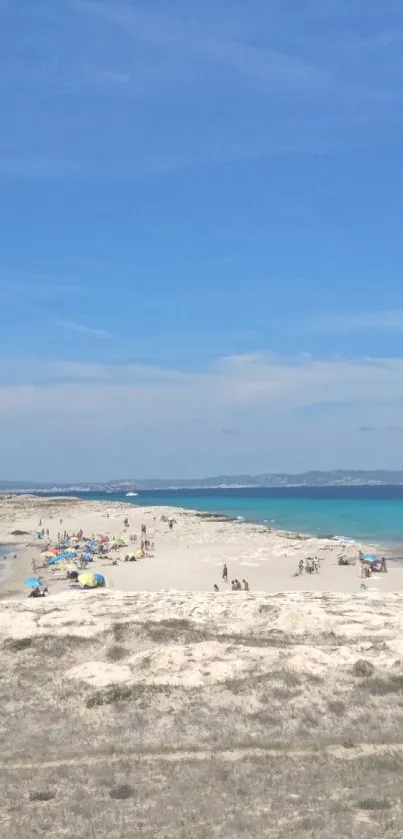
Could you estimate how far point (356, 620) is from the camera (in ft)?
81.1

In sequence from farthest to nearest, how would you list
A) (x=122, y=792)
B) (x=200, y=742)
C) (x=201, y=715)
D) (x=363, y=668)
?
(x=363, y=668), (x=201, y=715), (x=200, y=742), (x=122, y=792)

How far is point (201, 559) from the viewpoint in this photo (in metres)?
64.0

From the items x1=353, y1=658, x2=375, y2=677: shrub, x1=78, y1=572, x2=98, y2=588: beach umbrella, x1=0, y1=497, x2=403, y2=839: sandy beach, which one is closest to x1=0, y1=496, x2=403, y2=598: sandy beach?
x1=78, y1=572, x2=98, y2=588: beach umbrella

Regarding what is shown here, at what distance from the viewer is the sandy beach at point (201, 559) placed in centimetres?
4937

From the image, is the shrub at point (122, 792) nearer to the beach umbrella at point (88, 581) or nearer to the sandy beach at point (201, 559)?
the sandy beach at point (201, 559)

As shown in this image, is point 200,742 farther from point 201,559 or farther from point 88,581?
point 201,559

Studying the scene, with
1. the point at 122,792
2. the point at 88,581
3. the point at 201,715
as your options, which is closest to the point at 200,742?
the point at 201,715

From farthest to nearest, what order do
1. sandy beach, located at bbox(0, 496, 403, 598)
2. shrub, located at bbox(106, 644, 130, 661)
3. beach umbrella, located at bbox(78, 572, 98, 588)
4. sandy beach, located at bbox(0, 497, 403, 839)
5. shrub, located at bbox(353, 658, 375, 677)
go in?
sandy beach, located at bbox(0, 496, 403, 598) → beach umbrella, located at bbox(78, 572, 98, 588) → shrub, located at bbox(106, 644, 130, 661) → shrub, located at bbox(353, 658, 375, 677) → sandy beach, located at bbox(0, 497, 403, 839)

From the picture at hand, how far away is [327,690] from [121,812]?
8.04 m

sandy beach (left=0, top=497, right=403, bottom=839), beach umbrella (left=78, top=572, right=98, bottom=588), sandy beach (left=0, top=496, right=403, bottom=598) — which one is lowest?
sandy beach (left=0, top=496, right=403, bottom=598)

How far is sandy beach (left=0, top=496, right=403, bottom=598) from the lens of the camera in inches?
1944

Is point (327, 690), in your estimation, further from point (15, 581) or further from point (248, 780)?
point (15, 581)

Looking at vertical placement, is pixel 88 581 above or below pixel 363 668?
below

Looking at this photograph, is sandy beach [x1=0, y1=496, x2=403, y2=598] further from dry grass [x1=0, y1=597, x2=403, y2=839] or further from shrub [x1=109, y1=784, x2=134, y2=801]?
shrub [x1=109, y1=784, x2=134, y2=801]
